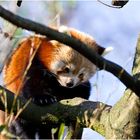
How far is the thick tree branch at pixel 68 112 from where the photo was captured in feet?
8.48

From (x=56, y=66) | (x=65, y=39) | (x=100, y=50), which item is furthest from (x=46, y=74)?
(x=65, y=39)

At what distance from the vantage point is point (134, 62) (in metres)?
2.50

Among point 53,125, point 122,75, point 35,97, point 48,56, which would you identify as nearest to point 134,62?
point 122,75

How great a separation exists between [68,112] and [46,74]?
64.1 inches

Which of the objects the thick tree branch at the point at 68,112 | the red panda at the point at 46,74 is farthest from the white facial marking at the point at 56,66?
the thick tree branch at the point at 68,112

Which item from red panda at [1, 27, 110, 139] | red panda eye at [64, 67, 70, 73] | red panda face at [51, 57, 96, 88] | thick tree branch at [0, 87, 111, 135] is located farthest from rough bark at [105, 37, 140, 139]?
red panda eye at [64, 67, 70, 73]

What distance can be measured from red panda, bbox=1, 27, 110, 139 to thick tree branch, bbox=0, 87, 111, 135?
628 millimetres

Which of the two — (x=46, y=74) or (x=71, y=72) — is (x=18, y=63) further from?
(x=71, y=72)

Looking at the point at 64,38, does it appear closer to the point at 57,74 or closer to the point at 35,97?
the point at 35,97

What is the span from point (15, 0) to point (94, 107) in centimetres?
85

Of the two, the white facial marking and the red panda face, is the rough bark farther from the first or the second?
the white facial marking

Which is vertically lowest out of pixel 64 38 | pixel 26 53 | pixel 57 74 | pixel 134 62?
pixel 57 74

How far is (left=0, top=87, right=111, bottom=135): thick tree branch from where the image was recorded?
2.58 m

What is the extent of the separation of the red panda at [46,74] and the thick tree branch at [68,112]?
63cm
